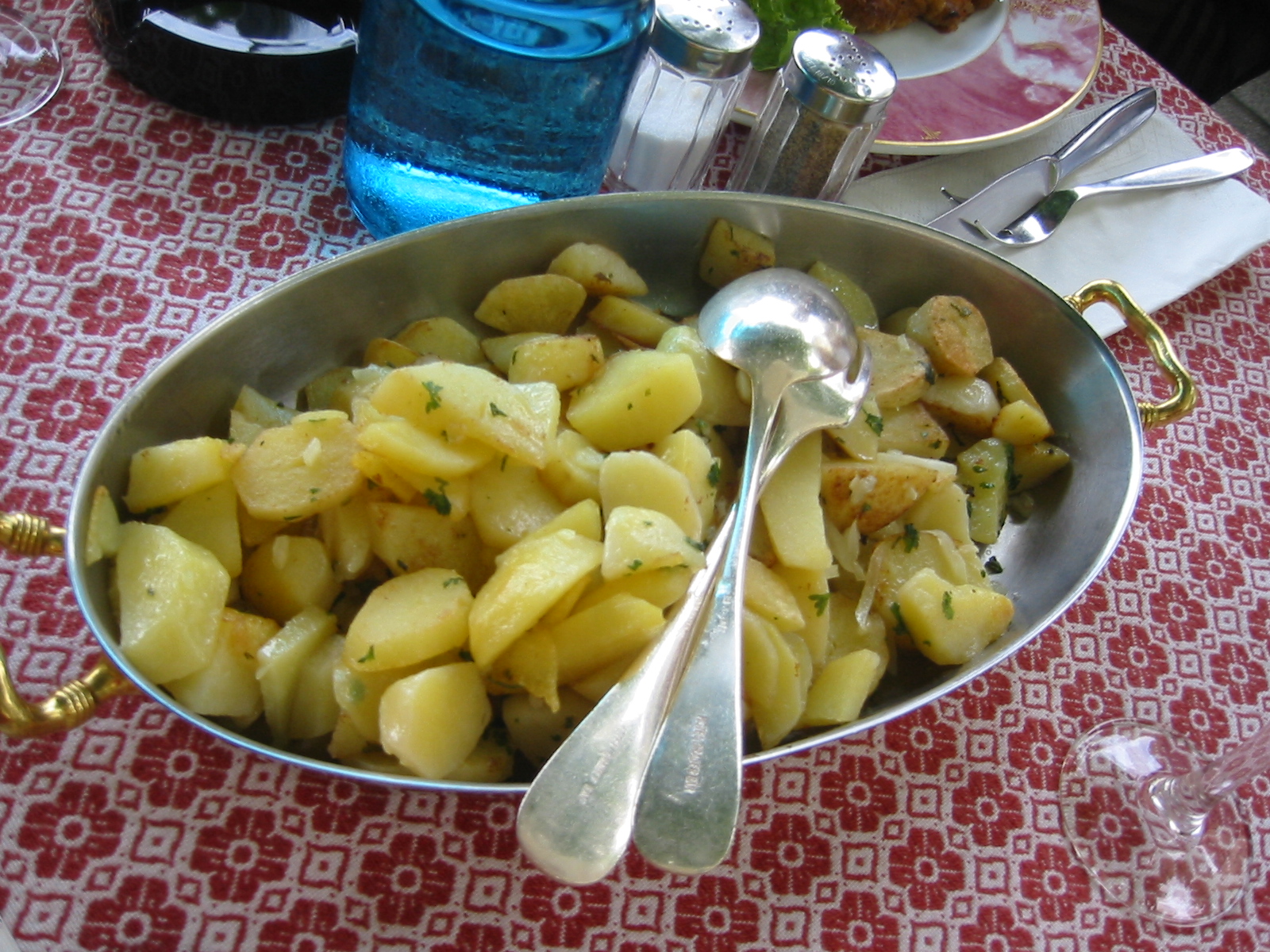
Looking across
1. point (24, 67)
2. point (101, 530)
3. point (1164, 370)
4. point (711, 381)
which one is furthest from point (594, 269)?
point (24, 67)

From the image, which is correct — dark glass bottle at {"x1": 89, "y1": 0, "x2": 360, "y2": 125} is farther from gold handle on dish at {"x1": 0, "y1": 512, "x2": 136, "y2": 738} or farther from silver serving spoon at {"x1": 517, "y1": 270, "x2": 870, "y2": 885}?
silver serving spoon at {"x1": 517, "y1": 270, "x2": 870, "y2": 885}

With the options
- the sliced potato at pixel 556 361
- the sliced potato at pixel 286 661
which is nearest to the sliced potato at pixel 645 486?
the sliced potato at pixel 556 361

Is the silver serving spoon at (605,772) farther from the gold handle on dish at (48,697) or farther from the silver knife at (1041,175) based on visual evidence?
the silver knife at (1041,175)

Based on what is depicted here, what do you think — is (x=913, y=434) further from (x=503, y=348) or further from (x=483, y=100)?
(x=483, y=100)

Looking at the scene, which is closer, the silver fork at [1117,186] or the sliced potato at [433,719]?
the sliced potato at [433,719]

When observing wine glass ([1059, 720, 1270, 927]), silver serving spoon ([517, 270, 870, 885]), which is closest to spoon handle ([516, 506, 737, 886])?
silver serving spoon ([517, 270, 870, 885])

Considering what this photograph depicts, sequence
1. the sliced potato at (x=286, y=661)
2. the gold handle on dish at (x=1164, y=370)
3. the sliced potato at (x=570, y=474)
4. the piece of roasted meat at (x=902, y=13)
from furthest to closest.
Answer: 1. the piece of roasted meat at (x=902, y=13)
2. the gold handle on dish at (x=1164, y=370)
3. the sliced potato at (x=570, y=474)
4. the sliced potato at (x=286, y=661)
